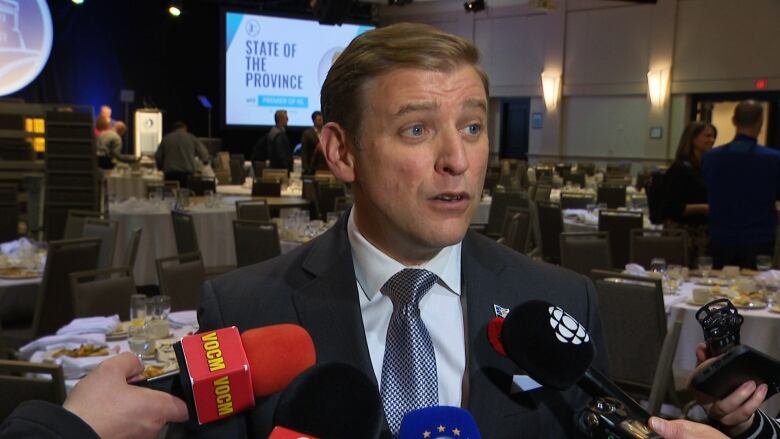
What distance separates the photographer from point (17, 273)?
5027 millimetres

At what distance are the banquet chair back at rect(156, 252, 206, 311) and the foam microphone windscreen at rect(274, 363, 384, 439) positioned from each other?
3.68m

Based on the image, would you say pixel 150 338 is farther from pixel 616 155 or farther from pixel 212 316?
pixel 616 155

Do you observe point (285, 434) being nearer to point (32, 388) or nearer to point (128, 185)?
point (32, 388)

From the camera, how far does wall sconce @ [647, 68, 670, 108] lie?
1645cm

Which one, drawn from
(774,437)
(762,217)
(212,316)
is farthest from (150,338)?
(762,217)

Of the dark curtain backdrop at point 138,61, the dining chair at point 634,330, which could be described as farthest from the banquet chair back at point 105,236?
the dark curtain backdrop at point 138,61

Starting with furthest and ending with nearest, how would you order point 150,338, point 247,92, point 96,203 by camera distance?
point 247,92, point 96,203, point 150,338

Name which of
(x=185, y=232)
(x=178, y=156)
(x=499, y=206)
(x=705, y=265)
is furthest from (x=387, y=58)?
(x=178, y=156)

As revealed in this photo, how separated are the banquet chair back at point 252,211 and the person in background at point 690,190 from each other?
3561 millimetres

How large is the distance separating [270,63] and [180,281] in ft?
48.9

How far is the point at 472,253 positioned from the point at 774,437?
0.62m

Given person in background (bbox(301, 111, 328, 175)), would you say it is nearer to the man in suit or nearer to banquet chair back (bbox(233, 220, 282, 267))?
banquet chair back (bbox(233, 220, 282, 267))

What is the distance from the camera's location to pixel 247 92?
18.8 metres

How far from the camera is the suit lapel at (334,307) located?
120cm
